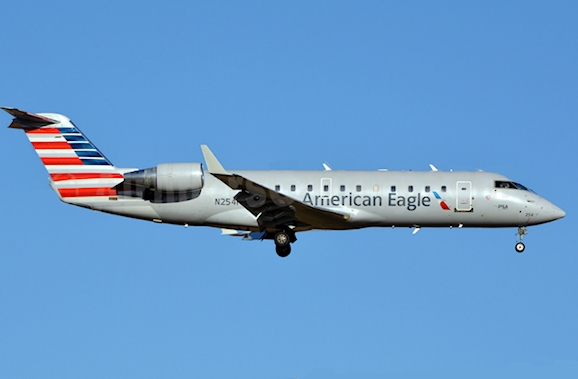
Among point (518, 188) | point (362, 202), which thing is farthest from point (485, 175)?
point (362, 202)

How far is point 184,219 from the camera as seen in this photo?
40.7 m

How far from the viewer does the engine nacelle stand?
129 ft

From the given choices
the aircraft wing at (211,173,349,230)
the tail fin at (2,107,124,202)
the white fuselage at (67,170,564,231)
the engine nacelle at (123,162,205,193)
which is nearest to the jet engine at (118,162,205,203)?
the engine nacelle at (123,162,205,193)

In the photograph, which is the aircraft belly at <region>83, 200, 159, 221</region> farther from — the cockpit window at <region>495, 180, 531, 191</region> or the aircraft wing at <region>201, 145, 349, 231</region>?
the cockpit window at <region>495, 180, 531, 191</region>

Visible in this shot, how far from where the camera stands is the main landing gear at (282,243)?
4062cm

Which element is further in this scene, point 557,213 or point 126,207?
point 557,213

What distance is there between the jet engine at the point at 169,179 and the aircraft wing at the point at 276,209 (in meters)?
1.64

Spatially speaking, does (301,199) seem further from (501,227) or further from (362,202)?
(501,227)

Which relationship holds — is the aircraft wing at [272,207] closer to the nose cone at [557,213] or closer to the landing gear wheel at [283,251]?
A: the landing gear wheel at [283,251]

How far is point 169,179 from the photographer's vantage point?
3941cm

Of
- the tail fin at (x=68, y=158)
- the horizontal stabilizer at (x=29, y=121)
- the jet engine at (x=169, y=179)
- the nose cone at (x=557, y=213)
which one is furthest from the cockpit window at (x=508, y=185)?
the horizontal stabilizer at (x=29, y=121)

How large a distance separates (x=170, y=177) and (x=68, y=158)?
13.1 feet

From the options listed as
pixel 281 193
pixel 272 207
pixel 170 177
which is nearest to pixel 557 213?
pixel 281 193

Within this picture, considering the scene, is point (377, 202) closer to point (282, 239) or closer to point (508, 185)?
point (282, 239)
